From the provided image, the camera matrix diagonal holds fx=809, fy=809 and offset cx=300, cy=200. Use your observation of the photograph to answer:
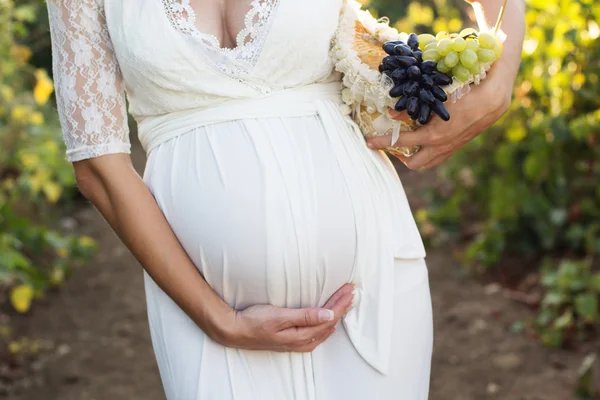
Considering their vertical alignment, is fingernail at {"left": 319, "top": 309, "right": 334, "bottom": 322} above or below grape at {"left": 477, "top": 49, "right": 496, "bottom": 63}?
below

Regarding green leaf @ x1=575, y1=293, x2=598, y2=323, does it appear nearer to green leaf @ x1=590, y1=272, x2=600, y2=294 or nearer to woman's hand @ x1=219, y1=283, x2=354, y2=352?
green leaf @ x1=590, y1=272, x2=600, y2=294

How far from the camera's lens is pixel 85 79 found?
1.67 m

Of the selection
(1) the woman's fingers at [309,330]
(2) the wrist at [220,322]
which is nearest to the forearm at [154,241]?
(2) the wrist at [220,322]

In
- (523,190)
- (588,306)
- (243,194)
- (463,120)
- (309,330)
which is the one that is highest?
(463,120)

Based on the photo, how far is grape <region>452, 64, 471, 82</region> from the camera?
165cm

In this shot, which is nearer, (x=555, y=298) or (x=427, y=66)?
(x=427, y=66)

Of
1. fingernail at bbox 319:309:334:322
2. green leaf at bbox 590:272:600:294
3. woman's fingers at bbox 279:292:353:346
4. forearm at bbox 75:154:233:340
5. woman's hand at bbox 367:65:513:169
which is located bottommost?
green leaf at bbox 590:272:600:294

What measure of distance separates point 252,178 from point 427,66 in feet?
1.41

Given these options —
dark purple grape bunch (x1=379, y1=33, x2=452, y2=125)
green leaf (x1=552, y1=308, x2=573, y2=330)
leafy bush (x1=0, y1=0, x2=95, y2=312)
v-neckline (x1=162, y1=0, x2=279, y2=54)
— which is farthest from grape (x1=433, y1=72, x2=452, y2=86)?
leafy bush (x1=0, y1=0, x2=95, y2=312)

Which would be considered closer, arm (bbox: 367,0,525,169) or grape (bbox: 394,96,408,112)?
grape (bbox: 394,96,408,112)

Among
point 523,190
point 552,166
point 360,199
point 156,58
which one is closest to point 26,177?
point 523,190

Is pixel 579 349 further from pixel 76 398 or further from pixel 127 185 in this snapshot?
pixel 127 185

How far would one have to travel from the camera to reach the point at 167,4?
1700 millimetres

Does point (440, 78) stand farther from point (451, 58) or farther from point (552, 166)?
point (552, 166)
